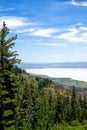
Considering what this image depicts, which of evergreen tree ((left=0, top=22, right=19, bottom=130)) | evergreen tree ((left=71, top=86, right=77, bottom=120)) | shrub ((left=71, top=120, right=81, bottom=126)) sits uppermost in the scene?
evergreen tree ((left=0, top=22, right=19, bottom=130))

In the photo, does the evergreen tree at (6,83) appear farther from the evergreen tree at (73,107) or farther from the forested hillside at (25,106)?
the evergreen tree at (73,107)

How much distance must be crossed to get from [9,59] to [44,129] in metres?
76.1

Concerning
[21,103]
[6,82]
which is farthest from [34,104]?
[6,82]

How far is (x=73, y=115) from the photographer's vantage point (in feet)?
545

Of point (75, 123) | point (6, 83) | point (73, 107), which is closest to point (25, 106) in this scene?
point (6, 83)

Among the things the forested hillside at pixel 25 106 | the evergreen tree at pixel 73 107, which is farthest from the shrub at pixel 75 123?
the evergreen tree at pixel 73 107

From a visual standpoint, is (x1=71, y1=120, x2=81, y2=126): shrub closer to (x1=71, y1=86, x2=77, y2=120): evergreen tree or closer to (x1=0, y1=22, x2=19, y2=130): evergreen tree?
(x1=71, y1=86, x2=77, y2=120): evergreen tree

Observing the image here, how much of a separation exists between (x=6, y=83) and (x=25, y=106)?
208 ft

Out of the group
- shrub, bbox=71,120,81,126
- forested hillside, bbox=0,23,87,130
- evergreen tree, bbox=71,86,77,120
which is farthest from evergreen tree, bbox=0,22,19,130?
evergreen tree, bbox=71,86,77,120

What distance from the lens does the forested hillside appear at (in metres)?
30.9

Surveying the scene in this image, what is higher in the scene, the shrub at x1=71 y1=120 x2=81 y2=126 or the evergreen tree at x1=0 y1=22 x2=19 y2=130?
the evergreen tree at x1=0 y1=22 x2=19 y2=130

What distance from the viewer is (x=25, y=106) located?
310 ft

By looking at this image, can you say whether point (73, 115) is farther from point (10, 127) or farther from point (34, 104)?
point (10, 127)

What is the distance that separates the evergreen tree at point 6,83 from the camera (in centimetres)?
3064
